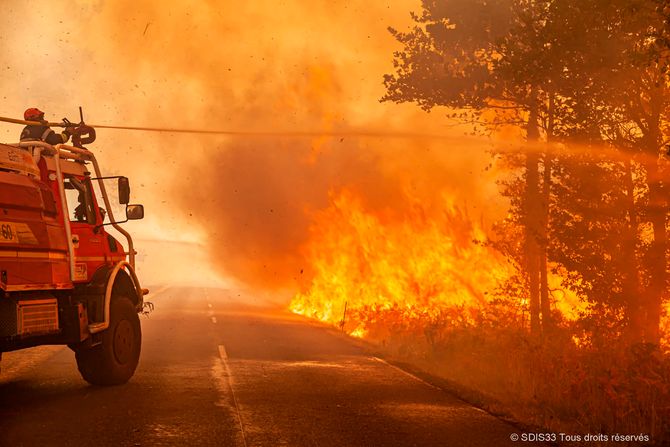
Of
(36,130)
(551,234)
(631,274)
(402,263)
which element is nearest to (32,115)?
(36,130)

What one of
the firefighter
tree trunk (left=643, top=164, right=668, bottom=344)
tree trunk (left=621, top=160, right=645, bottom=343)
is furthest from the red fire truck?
tree trunk (left=643, top=164, right=668, bottom=344)

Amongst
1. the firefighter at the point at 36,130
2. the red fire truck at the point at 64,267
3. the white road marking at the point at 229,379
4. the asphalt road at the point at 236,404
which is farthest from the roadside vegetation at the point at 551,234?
the firefighter at the point at 36,130

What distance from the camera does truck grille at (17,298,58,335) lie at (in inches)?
Result: 352

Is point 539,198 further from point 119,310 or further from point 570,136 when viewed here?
point 119,310

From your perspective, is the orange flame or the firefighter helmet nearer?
the firefighter helmet

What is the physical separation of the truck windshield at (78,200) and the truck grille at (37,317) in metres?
1.75

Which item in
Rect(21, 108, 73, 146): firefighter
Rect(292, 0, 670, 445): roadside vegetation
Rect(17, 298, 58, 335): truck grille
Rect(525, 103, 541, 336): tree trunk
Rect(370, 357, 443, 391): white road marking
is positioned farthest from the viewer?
Rect(525, 103, 541, 336): tree trunk

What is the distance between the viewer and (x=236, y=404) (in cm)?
939

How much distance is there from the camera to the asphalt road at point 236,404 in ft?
24.9

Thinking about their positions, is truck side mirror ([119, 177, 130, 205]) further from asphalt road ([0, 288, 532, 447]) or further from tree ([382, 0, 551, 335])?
tree ([382, 0, 551, 335])

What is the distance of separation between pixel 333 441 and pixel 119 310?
5125 millimetres

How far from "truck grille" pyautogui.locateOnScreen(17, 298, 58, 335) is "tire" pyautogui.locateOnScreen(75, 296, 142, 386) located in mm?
1200

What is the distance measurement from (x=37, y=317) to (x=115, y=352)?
1.94 metres

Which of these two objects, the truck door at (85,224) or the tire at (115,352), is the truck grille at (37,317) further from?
the tire at (115,352)
